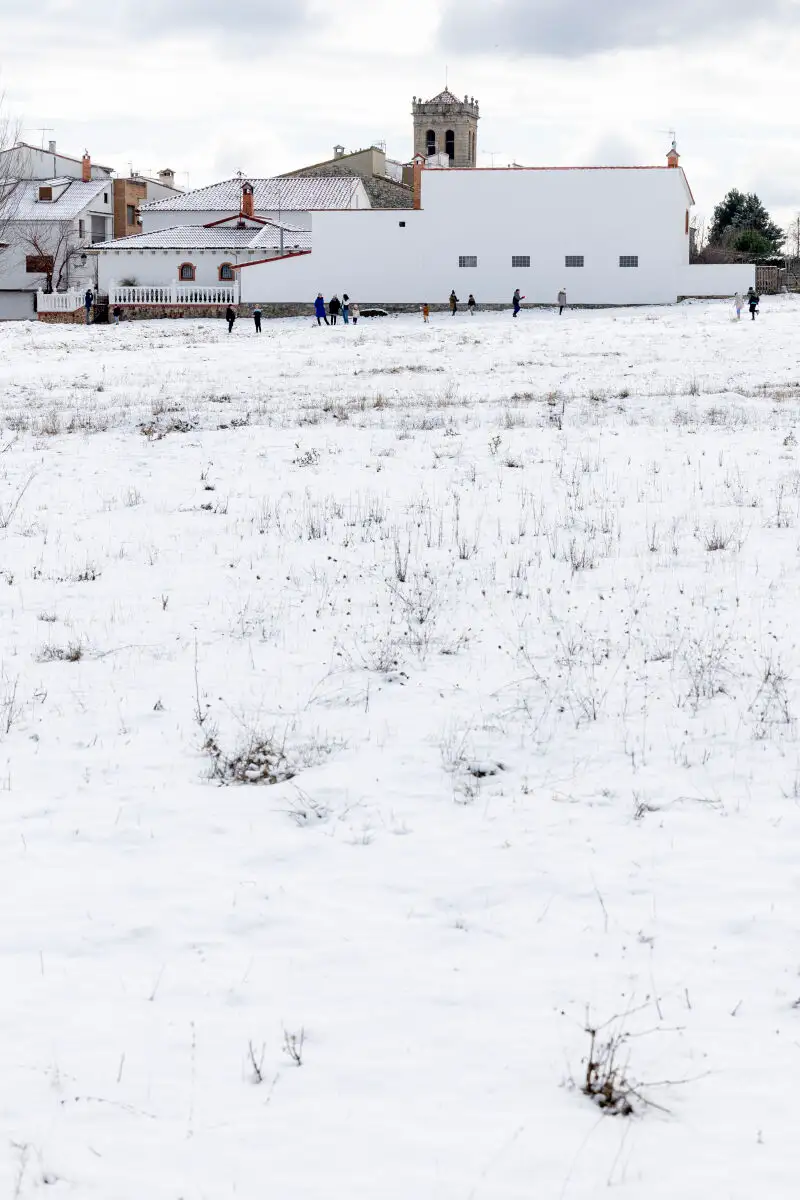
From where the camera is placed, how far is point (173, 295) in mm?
55469

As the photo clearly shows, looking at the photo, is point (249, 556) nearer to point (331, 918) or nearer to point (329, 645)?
point (329, 645)

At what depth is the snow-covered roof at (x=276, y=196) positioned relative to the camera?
216 ft

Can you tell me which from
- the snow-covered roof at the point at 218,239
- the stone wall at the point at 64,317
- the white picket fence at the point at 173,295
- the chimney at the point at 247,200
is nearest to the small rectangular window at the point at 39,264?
the snow-covered roof at the point at 218,239

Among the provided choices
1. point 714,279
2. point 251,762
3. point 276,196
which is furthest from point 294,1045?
point 276,196

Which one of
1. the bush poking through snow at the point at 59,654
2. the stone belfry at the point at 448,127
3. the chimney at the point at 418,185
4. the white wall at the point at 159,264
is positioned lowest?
the bush poking through snow at the point at 59,654

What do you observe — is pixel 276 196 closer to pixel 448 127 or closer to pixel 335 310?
pixel 335 310

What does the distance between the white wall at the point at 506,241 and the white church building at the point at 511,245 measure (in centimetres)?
5

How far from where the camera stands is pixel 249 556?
9586 mm

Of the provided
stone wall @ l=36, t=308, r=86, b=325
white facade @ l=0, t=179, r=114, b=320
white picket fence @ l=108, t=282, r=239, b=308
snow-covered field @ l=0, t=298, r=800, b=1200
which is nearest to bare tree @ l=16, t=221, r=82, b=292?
white facade @ l=0, t=179, r=114, b=320

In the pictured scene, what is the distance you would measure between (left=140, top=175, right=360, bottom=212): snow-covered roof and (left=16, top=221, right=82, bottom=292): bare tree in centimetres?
805

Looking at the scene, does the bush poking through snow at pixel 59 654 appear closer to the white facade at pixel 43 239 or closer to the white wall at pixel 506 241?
the white wall at pixel 506 241

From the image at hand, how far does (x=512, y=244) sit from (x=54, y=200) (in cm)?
3505

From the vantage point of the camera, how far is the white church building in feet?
183

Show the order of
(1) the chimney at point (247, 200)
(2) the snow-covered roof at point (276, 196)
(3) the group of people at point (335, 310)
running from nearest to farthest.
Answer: (3) the group of people at point (335, 310) → (1) the chimney at point (247, 200) → (2) the snow-covered roof at point (276, 196)
